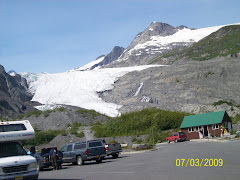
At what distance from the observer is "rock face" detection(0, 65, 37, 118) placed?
A: 58638 mm

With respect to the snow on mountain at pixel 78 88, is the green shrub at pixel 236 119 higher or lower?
lower

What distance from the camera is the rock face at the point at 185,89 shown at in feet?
211

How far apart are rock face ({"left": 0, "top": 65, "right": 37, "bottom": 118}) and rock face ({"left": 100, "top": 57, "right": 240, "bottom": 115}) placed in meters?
19.8

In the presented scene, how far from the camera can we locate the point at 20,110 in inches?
2438

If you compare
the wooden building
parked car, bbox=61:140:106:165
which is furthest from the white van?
the wooden building

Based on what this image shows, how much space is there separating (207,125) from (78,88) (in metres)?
47.5

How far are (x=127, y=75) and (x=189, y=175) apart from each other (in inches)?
3230

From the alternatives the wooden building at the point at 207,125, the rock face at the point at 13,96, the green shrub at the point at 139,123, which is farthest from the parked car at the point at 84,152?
the rock face at the point at 13,96

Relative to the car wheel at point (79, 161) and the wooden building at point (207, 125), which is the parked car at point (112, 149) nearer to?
the car wheel at point (79, 161)

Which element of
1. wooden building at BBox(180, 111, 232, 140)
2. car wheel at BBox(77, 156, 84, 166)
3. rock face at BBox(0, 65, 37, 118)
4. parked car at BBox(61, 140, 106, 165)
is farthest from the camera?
rock face at BBox(0, 65, 37, 118)

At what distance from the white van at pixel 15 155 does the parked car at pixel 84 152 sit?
386 inches

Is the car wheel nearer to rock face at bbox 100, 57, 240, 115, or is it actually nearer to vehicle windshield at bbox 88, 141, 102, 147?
vehicle windshield at bbox 88, 141, 102, 147

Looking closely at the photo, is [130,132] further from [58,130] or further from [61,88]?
[61,88]

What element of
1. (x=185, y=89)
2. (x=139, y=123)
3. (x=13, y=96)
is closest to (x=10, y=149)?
(x=139, y=123)
